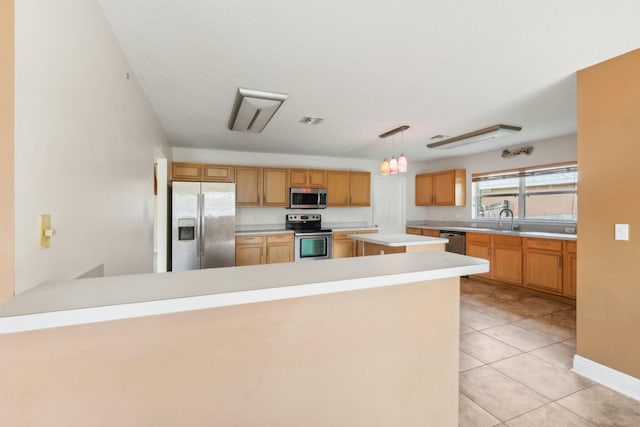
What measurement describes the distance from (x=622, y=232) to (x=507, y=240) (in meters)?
2.71

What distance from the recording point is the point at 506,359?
238cm

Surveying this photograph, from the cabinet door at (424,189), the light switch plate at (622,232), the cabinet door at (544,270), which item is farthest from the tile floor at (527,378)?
the cabinet door at (424,189)

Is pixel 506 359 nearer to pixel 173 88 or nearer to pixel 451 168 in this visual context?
pixel 173 88

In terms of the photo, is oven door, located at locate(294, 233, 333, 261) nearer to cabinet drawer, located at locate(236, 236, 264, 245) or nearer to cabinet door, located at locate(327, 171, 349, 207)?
cabinet drawer, located at locate(236, 236, 264, 245)

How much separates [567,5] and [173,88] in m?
2.76

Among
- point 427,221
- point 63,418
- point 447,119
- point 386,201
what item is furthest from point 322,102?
point 427,221

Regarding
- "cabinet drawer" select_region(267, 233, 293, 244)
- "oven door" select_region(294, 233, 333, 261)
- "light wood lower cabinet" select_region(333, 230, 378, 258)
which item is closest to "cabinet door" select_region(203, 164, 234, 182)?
"cabinet drawer" select_region(267, 233, 293, 244)

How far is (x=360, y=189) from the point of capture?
19.0 feet

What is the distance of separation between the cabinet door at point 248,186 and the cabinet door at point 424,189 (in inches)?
146

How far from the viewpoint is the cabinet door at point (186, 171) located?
14.8 ft

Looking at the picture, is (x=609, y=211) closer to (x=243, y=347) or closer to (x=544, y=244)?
(x=544, y=244)

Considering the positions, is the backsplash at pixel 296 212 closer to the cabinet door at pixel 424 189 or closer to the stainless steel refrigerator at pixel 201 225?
the stainless steel refrigerator at pixel 201 225

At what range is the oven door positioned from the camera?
4.96 m

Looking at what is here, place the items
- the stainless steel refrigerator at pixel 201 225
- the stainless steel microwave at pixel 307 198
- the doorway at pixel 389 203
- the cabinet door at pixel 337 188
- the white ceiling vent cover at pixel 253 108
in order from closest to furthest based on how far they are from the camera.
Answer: the white ceiling vent cover at pixel 253 108 < the stainless steel refrigerator at pixel 201 225 < the stainless steel microwave at pixel 307 198 < the cabinet door at pixel 337 188 < the doorway at pixel 389 203
